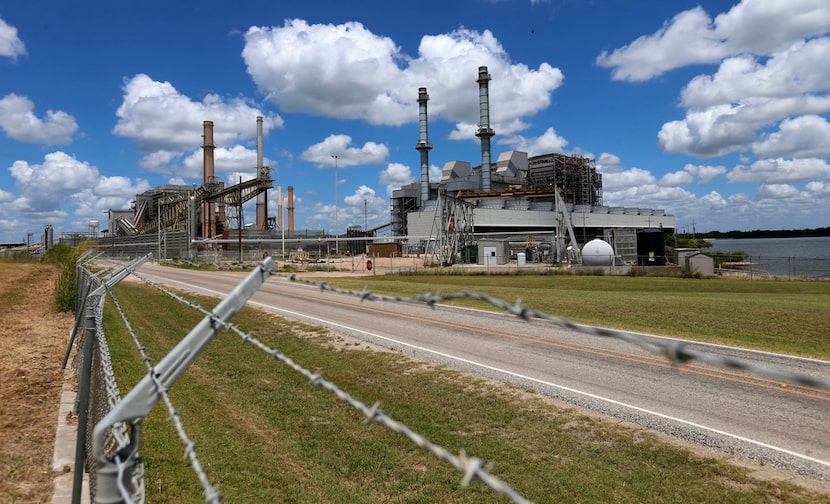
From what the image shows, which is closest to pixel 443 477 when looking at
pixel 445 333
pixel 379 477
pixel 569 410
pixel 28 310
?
pixel 379 477

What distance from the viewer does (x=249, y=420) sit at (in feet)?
24.8

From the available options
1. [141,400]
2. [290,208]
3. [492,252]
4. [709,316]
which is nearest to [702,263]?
[492,252]

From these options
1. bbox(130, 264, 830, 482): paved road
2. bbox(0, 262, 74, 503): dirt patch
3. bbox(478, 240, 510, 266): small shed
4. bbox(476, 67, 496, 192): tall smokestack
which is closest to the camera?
bbox(0, 262, 74, 503): dirt patch

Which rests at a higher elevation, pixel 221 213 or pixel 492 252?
pixel 221 213

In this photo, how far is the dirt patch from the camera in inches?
226

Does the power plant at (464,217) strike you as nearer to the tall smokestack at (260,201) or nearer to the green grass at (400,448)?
the tall smokestack at (260,201)

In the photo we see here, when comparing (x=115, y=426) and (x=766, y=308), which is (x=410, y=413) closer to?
(x=115, y=426)

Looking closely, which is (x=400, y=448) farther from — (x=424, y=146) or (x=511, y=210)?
(x=424, y=146)

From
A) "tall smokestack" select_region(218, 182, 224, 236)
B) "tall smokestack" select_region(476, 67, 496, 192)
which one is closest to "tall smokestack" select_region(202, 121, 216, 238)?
"tall smokestack" select_region(218, 182, 224, 236)

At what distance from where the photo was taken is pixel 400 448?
6613mm

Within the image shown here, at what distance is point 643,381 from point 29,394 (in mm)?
10739

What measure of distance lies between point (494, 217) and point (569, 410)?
7635cm

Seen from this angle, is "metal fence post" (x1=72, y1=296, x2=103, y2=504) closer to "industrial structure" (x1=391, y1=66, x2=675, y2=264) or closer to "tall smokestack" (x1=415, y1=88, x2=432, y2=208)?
"industrial structure" (x1=391, y1=66, x2=675, y2=264)

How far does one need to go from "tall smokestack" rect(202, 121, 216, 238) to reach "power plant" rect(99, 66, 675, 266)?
0.15 m
